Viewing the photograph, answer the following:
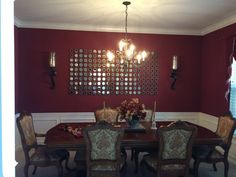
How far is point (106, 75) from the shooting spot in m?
5.25

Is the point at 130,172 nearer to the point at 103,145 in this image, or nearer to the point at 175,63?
the point at 103,145

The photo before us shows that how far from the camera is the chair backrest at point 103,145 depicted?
9.09 ft

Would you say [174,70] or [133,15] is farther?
[174,70]

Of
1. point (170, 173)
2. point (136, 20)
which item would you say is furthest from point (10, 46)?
point (136, 20)

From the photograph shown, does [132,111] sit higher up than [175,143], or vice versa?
[132,111]

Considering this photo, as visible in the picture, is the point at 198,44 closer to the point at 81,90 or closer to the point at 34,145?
the point at 81,90

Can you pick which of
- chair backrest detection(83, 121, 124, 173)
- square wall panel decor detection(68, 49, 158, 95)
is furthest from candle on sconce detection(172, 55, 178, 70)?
chair backrest detection(83, 121, 124, 173)

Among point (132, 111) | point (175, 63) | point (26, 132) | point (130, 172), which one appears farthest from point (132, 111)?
point (175, 63)

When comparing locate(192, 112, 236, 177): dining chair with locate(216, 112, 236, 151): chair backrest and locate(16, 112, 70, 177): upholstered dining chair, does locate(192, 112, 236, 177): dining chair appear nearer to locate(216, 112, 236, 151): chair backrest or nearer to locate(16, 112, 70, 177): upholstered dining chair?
locate(216, 112, 236, 151): chair backrest

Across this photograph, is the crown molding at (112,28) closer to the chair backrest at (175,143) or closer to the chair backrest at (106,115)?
the chair backrest at (106,115)

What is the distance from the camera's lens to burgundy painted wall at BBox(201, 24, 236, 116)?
4.56 m

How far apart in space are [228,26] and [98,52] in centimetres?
252

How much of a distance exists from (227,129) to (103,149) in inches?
70.6

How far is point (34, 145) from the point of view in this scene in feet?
10.8
